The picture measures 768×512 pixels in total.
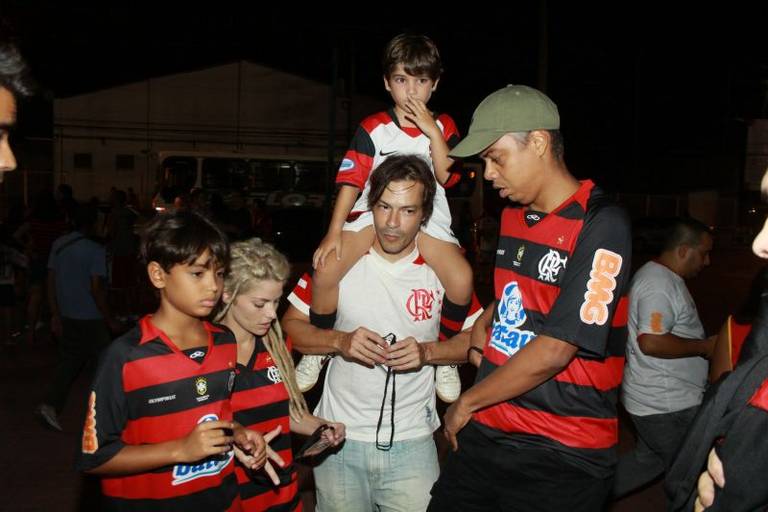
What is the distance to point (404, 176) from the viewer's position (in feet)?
10.8

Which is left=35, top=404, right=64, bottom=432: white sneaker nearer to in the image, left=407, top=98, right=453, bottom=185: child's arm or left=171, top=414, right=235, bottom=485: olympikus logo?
left=171, top=414, right=235, bottom=485: olympikus logo

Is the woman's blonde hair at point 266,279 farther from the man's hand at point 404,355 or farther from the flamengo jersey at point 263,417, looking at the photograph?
the man's hand at point 404,355

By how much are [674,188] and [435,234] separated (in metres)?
50.3

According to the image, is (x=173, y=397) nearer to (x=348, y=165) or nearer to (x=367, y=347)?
(x=367, y=347)

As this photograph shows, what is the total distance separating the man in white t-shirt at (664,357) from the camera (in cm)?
508

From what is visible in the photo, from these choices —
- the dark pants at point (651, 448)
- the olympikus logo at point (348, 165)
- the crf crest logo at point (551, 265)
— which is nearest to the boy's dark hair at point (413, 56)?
the olympikus logo at point (348, 165)

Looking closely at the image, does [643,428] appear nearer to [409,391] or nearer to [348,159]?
[409,391]

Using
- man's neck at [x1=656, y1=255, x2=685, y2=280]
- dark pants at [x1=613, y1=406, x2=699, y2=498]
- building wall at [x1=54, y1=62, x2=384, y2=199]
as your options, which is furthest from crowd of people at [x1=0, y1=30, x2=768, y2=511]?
building wall at [x1=54, y1=62, x2=384, y2=199]

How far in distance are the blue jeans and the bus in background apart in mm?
21160

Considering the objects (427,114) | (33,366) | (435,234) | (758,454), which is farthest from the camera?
(33,366)

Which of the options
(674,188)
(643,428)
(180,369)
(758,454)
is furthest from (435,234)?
(674,188)

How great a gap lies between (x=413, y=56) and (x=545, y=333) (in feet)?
6.13

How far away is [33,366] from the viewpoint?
962cm

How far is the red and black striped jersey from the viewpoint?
12.5 ft
